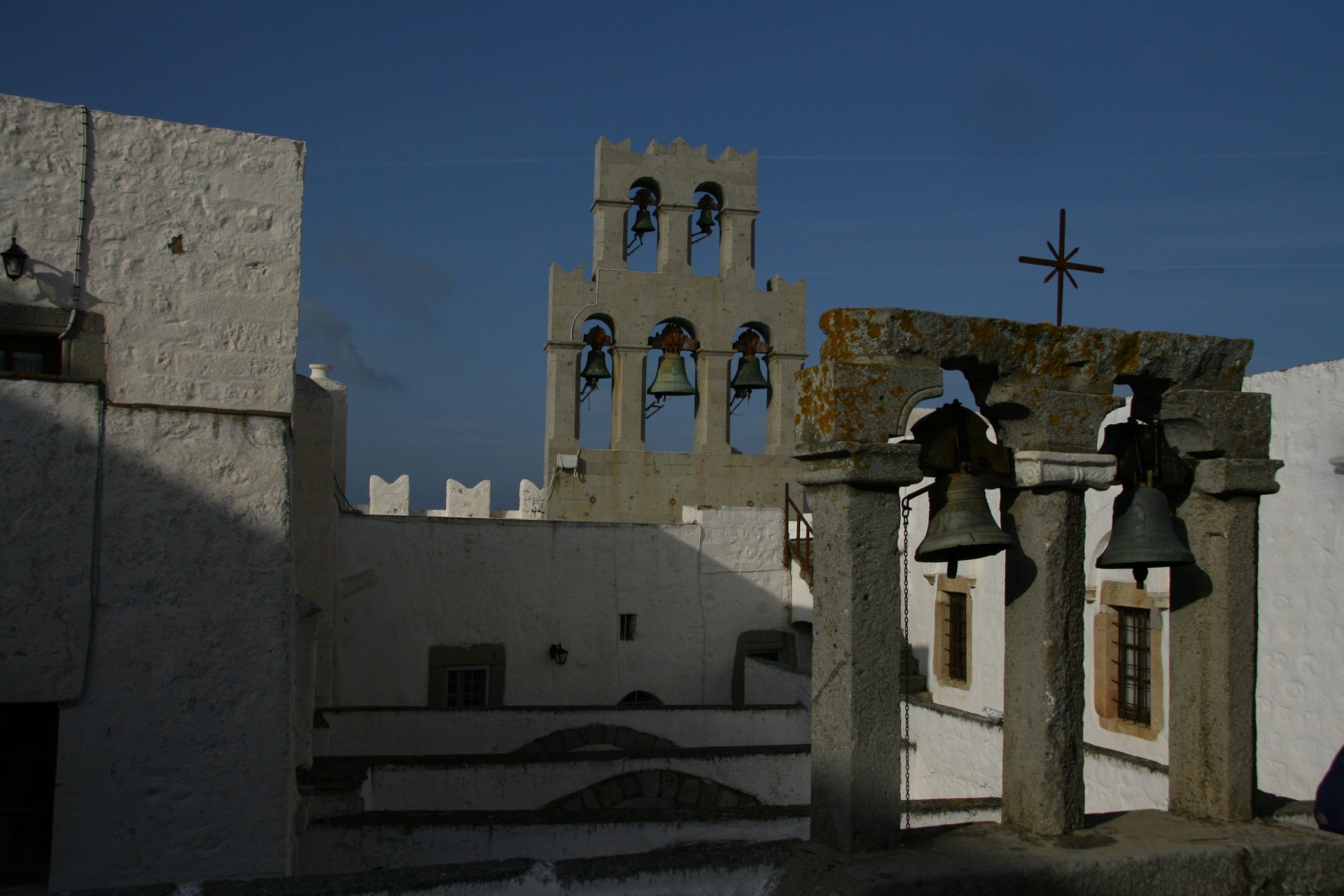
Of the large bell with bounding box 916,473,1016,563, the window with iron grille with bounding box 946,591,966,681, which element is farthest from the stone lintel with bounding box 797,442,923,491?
the window with iron grille with bounding box 946,591,966,681

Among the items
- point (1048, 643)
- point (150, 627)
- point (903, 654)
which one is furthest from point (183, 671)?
point (903, 654)

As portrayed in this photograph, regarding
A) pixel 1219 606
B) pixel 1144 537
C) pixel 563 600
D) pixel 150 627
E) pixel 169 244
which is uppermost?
pixel 169 244

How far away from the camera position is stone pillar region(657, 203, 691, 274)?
14.6 m

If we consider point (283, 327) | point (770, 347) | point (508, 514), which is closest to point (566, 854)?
point (283, 327)

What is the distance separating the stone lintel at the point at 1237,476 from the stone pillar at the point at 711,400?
1056 cm

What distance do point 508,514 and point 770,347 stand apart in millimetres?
5241

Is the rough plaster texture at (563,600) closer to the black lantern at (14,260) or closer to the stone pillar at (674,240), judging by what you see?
the stone pillar at (674,240)

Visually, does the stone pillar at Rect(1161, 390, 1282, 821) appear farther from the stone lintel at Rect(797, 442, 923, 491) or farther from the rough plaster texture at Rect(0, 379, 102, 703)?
the rough plaster texture at Rect(0, 379, 102, 703)

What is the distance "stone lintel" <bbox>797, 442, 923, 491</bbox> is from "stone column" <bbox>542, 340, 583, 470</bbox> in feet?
35.0

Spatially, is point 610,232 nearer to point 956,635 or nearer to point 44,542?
point 956,635

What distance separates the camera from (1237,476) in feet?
14.7

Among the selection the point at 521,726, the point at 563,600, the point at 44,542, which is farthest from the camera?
the point at 563,600

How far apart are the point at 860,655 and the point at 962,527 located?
69cm

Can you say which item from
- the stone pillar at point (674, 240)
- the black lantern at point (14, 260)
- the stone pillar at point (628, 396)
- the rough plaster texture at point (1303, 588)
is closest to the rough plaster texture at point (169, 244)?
the black lantern at point (14, 260)
